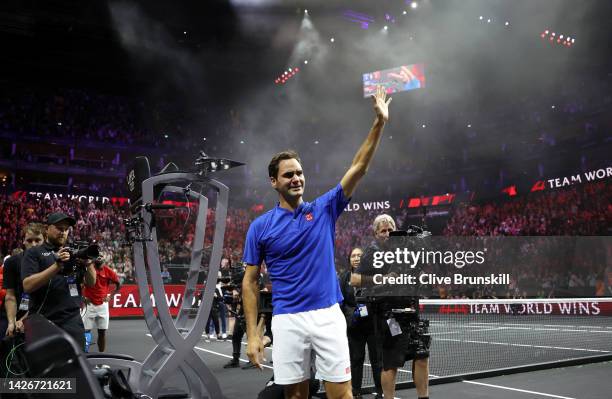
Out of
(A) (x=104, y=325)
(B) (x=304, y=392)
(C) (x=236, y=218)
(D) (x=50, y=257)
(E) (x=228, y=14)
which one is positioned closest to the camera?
(B) (x=304, y=392)

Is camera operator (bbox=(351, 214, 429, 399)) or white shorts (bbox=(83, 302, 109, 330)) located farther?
white shorts (bbox=(83, 302, 109, 330))

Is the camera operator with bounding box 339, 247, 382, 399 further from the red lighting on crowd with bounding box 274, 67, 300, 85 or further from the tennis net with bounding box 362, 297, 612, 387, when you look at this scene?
the red lighting on crowd with bounding box 274, 67, 300, 85

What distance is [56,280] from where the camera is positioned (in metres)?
4.13

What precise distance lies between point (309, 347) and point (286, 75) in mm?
28495

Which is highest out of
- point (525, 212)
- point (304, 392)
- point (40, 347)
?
point (525, 212)

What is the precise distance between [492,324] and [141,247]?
11.9 meters

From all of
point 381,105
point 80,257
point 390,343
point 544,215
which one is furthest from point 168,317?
point 544,215

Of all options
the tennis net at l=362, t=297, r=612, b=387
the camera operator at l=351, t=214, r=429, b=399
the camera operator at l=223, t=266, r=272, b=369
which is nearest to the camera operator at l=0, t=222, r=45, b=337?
the camera operator at l=223, t=266, r=272, b=369

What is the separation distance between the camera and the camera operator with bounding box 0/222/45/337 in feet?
16.0

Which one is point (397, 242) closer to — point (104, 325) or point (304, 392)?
point (304, 392)

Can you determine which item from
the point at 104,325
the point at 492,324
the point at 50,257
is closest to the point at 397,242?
the point at 50,257

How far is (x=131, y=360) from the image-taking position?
5.04 metres

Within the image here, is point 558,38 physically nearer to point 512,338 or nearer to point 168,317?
point 512,338

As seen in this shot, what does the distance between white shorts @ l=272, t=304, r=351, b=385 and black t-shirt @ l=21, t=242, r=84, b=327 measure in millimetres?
2135
